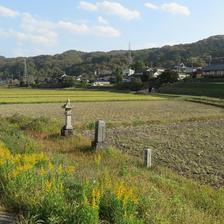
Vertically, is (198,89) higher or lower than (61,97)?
lower

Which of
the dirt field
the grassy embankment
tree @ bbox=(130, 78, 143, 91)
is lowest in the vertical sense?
tree @ bbox=(130, 78, 143, 91)

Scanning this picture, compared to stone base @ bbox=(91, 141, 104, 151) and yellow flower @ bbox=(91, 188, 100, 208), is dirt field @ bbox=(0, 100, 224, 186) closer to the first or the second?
stone base @ bbox=(91, 141, 104, 151)

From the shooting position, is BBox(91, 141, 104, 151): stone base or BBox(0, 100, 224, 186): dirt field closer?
BBox(0, 100, 224, 186): dirt field

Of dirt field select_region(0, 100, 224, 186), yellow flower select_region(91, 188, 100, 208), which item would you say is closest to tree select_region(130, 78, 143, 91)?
dirt field select_region(0, 100, 224, 186)

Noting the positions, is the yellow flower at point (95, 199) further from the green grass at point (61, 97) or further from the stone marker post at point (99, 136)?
the green grass at point (61, 97)

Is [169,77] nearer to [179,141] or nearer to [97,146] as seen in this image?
[179,141]

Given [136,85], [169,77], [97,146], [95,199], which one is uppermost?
[95,199]

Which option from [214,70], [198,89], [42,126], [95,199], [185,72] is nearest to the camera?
[95,199]

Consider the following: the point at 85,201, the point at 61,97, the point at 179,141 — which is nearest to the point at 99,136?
the point at 179,141

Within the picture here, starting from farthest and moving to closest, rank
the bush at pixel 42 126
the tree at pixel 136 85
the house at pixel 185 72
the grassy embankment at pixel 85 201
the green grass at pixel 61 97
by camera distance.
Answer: the house at pixel 185 72 < the tree at pixel 136 85 < the green grass at pixel 61 97 < the bush at pixel 42 126 < the grassy embankment at pixel 85 201

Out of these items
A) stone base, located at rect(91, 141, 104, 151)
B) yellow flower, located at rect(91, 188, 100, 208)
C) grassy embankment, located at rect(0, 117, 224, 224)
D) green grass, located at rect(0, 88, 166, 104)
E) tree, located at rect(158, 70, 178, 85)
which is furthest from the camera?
tree, located at rect(158, 70, 178, 85)

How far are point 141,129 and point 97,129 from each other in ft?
30.6

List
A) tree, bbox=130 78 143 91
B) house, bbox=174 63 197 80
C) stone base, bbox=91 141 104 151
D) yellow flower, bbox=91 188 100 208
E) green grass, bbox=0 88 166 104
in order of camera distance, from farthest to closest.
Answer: house, bbox=174 63 197 80 → tree, bbox=130 78 143 91 → green grass, bbox=0 88 166 104 → stone base, bbox=91 141 104 151 → yellow flower, bbox=91 188 100 208

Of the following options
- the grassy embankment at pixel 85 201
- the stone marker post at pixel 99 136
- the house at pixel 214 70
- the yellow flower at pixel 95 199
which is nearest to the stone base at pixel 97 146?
the stone marker post at pixel 99 136
